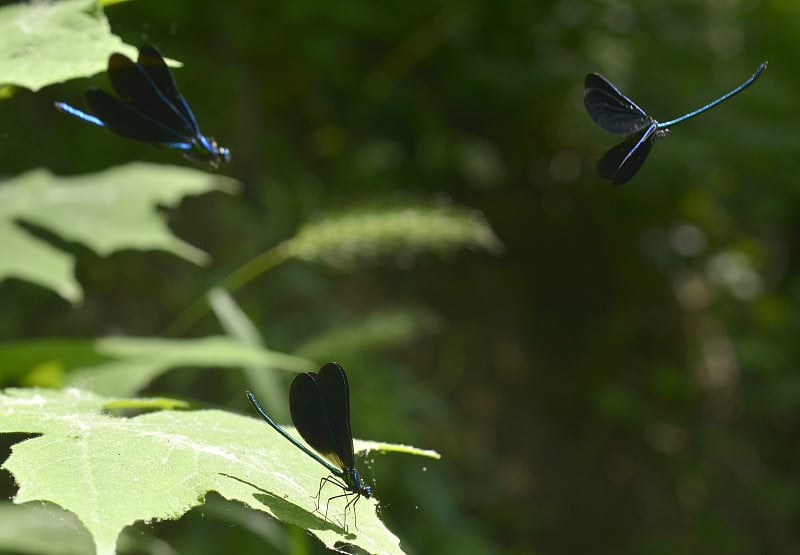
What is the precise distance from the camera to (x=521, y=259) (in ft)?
11.3

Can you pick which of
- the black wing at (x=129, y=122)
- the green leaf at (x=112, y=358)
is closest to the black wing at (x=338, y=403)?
the black wing at (x=129, y=122)

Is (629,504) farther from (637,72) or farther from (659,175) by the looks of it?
(637,72)

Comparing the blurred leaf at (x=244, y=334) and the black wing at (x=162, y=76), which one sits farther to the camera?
the blurred leaf at (x=244, y=334)

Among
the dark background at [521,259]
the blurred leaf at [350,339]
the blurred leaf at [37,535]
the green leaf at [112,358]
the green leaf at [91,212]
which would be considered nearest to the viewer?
the green leaf at [112,358]

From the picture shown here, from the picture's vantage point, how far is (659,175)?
117 inches

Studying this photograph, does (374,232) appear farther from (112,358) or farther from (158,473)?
(158,473)

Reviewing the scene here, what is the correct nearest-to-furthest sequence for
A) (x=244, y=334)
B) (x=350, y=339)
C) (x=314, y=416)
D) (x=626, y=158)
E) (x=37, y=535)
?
1. (x=626, y=158)
2. (x=314, y=416)
3. (x=244, y=334)
4. (x=37, y=535)
5. (x=350, y=339)

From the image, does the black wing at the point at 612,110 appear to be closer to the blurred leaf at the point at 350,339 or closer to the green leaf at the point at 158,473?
the green leaf at the point at 158,473

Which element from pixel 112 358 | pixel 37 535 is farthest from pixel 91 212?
pixel 37 535

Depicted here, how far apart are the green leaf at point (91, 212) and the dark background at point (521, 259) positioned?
776mm

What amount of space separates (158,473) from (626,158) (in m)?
Result: 0.33

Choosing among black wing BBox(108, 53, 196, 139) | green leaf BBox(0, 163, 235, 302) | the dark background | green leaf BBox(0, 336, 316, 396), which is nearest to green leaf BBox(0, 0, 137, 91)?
black wing BBox(108, 53, 196, 139)

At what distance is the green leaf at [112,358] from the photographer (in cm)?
109

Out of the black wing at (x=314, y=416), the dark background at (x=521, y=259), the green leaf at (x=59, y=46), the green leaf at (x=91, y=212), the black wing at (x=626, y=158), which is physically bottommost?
the black wing at (x=314, y=416)
